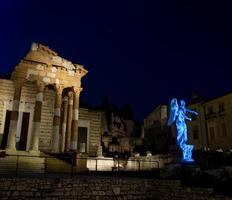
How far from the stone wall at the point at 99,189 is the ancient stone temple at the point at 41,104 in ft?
31.6

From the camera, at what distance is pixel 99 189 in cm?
1190

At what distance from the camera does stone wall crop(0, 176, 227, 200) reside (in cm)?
1030

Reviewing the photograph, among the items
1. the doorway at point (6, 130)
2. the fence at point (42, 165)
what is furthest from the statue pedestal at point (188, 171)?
the doorway at point (6, 130)

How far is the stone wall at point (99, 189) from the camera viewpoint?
33.8 ft

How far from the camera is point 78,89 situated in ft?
80.9

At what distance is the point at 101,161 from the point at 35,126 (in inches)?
253

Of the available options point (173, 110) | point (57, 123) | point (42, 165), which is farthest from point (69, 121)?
point (173, 110)

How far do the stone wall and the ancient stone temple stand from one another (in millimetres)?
9623

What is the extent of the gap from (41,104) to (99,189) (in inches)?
472

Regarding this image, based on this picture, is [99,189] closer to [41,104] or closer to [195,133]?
[41,104]

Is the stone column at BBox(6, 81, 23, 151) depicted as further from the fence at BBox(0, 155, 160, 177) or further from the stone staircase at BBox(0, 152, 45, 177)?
the stone staircase at BBox(0, 152, 45, 177)

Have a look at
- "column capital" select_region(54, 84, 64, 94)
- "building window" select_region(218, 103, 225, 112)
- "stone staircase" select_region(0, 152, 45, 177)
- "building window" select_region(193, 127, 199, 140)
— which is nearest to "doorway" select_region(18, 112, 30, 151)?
"column capital" select_region(54, 84, 64, 94)

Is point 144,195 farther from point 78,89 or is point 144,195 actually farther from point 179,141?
point 78,89

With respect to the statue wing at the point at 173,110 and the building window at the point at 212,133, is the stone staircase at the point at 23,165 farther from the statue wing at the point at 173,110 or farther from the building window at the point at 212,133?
the building window at the point at 212,133
